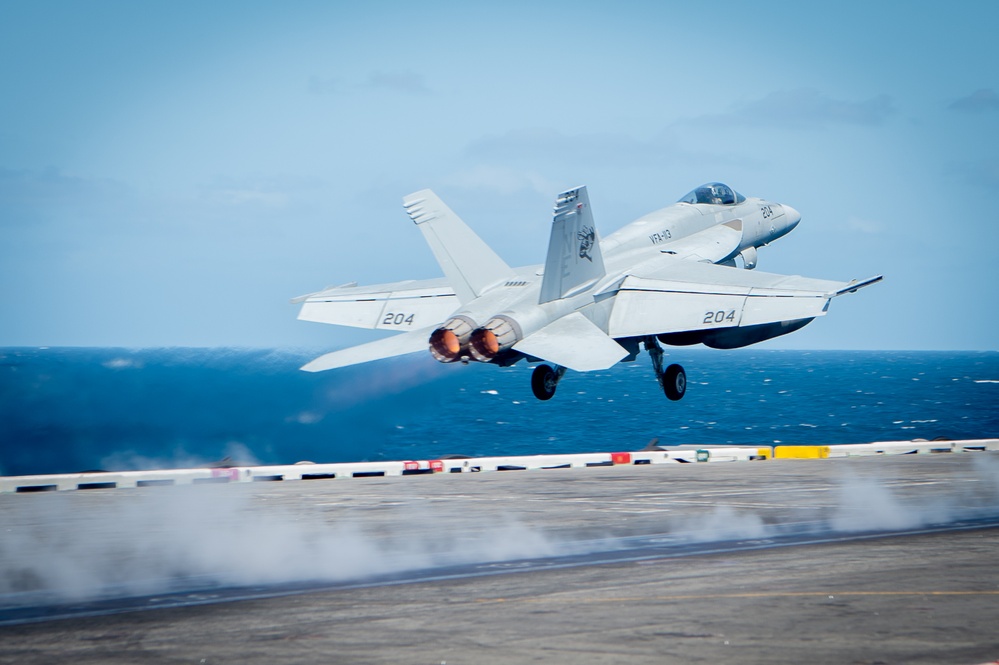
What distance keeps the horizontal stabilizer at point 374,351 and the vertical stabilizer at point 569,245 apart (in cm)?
304

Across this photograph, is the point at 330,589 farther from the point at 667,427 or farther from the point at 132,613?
the point at 667,427

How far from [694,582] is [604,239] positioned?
1385cm

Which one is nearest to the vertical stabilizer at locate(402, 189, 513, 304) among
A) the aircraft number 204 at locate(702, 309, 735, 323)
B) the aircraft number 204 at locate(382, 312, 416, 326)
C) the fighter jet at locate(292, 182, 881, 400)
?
the fighter jet at locate(292, 182, 881, 400)

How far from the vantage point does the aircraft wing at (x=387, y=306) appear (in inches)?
1150

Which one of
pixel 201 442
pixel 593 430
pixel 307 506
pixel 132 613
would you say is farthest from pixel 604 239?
pixel 593 430

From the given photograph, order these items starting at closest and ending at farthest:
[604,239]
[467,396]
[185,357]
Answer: [604,239] → [185,357] → [467,396]

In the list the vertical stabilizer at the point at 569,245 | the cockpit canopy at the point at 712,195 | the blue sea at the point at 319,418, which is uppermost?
the cockpit canopy at the point at 712,195

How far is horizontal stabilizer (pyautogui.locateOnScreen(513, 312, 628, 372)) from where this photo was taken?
23.1 metres

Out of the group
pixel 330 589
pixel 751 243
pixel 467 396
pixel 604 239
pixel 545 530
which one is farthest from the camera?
pixel 467 396

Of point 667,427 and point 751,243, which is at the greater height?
point 751,243

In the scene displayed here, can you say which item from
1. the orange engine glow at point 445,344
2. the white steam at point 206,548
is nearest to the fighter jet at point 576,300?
the orange engine glow at point 445,344

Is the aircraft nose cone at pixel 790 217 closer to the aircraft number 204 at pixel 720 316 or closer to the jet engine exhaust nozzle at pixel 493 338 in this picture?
the aircraft number 204 at pixel 720 316

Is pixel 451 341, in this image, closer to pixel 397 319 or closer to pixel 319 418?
pixel 397 319

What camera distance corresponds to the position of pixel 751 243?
3406 cm
